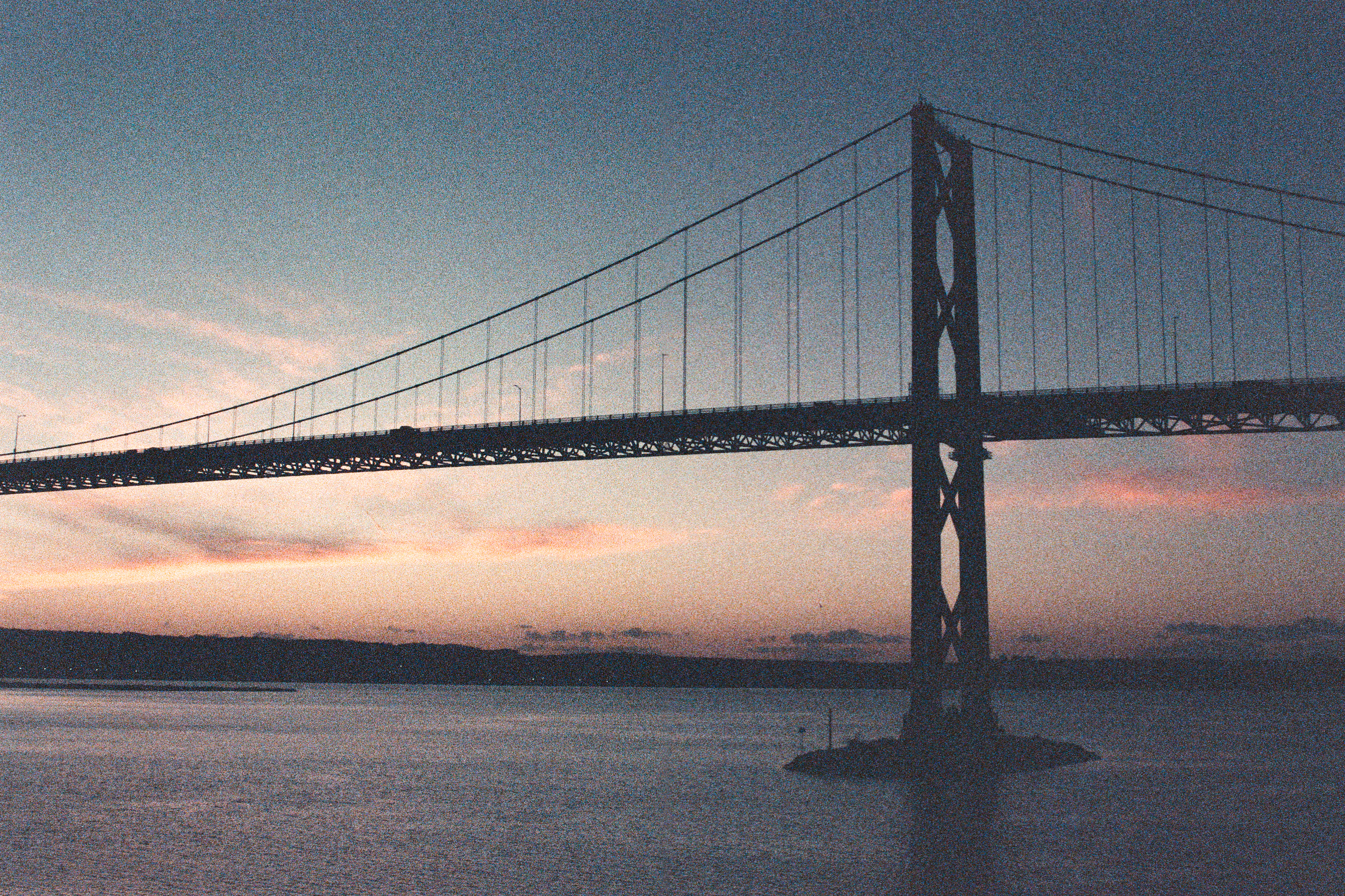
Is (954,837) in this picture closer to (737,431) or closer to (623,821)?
(623,821)

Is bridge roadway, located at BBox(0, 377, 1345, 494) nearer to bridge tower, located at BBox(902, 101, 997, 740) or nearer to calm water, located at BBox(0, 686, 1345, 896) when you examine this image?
bridge tower, located at BBox(902, 101, 997, 740)

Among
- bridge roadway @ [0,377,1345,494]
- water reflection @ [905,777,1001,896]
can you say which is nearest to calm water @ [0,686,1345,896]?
water reflection @ [905,777,1001,896]

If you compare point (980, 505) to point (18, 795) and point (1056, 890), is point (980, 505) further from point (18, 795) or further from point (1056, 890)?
point (18, 795)

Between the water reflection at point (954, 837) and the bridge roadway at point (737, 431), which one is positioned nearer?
the water reflection at point (954, 837)

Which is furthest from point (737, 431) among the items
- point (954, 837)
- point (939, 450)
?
point (954, 837)

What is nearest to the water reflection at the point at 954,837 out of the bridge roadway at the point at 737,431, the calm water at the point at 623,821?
the calm water at the point at 623,821

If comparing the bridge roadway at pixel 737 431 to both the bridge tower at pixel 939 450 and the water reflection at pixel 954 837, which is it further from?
the water reflection at pixel 954 837

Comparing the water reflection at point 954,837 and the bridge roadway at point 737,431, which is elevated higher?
the bridge roadway at point 737,431
